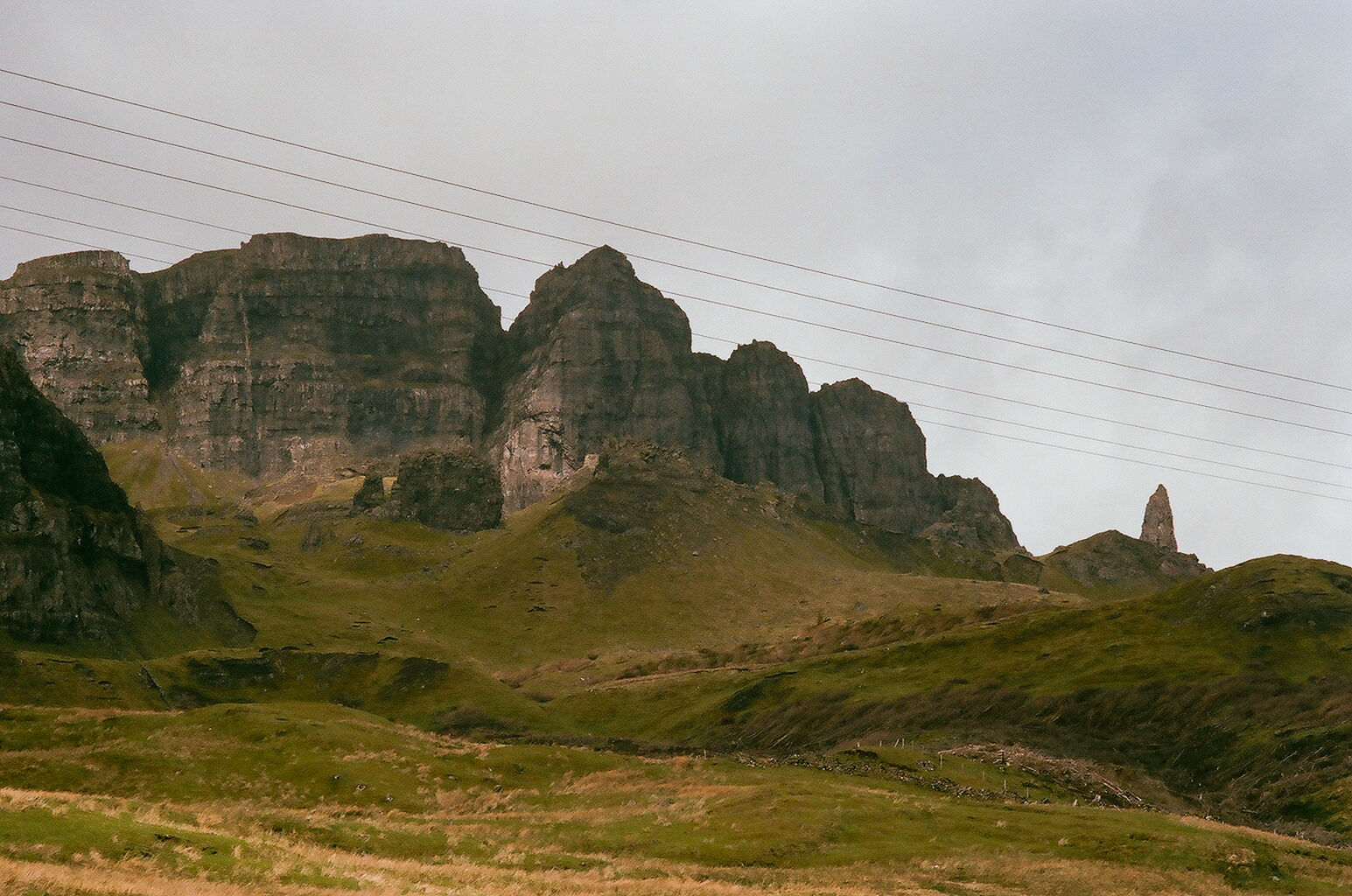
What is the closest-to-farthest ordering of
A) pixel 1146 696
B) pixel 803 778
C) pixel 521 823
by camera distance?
pixel 521 823, pixel 803 778, pixel 1146 696

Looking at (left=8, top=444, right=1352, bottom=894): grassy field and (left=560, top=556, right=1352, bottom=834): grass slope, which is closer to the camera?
(left=8, top=444, right=1352, bottom=894): grassy field

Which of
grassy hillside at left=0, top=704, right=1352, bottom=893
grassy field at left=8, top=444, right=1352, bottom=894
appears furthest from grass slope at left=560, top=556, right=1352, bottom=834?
grassy hillside at left=0, top=704, right=1352, bottom=893

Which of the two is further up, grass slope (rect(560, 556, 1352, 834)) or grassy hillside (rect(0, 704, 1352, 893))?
grass slope (rect(560, 556, 1352, 834))

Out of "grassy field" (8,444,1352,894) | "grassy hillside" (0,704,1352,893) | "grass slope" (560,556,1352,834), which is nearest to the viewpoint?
"grassy hillside" (0,704,1352,893)

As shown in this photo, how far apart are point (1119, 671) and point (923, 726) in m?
26.9

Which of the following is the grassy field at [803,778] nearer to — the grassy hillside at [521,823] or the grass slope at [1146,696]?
the grassy hillside at [521,823]

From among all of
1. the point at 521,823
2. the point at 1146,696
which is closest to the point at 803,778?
the point at 521,823

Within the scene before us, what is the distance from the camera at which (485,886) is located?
49469mm

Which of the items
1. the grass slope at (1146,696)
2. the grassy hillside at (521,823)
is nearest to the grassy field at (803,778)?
the grassy hillside at (521,823)

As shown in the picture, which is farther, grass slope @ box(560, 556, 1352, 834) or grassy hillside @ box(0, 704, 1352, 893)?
grass slope @ box(560, 556, 1352, 834)

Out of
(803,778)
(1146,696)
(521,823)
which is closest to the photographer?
(521,823)

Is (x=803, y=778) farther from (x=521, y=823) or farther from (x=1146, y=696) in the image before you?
(x=1146, y=696)

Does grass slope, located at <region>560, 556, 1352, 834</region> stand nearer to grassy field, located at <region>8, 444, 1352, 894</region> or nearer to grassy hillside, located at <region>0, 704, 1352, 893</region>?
grassy field, located at <region>8, 444, 1352, 894</region>

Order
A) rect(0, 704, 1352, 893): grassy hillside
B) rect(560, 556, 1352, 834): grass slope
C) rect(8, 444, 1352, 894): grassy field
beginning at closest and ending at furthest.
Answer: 1. rect(0, 704, 1352, 893): grassy hillside
2. rect(8, 444, 1352, 894): grassy field
3. rect(560, 556, 1352, 834): grass slope
